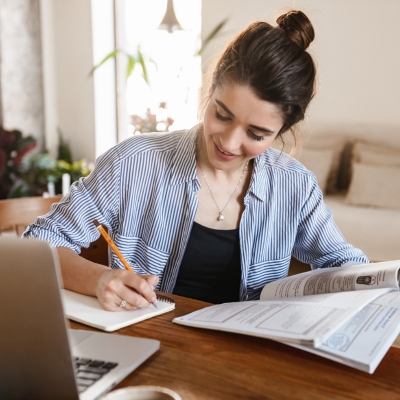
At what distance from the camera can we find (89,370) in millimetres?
630

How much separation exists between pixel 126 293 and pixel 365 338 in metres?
0.41

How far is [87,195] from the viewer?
125cm

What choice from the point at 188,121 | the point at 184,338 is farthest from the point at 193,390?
the point at 188,121

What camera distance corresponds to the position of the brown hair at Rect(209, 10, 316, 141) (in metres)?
1.13

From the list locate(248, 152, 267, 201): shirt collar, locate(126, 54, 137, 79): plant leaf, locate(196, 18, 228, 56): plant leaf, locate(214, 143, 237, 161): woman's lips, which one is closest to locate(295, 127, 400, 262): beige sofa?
locate(196, 18, 228, 56): plant leaf

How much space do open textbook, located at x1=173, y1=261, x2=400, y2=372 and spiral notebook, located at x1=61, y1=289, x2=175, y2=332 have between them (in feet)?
0.20

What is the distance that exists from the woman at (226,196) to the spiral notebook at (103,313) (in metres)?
0.15

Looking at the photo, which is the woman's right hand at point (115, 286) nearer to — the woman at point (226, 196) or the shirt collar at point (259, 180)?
the woman at point (226, 196)

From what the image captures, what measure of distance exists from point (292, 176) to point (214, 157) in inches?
10.7

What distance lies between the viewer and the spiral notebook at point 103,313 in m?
0.82

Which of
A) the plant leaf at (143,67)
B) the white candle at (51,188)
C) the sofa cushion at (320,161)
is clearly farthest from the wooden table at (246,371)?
the plant leaf at (143,67)

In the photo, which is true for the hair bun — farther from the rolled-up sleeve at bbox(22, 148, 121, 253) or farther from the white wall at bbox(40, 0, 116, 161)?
the white wall at bbox(40, 0, 116, 161)

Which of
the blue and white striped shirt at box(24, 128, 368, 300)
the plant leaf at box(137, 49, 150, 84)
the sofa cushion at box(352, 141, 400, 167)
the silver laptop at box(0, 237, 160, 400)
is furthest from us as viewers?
the plant leaf at box(137, 49, 150, 84)

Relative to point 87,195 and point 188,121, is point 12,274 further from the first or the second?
point 188,121
